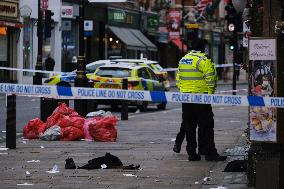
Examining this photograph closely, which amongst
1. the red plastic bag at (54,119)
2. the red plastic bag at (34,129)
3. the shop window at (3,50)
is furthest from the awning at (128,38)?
the red plastic bag at (54,119)

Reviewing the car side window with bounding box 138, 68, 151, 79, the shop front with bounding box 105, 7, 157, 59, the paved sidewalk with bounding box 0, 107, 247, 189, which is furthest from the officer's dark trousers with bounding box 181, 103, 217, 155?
the shop front with bounding box 105, 7, 157, 59

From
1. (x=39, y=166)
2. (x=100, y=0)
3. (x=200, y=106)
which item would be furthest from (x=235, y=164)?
(x=100, y=0)

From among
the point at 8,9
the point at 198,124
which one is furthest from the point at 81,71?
the point at 8,9

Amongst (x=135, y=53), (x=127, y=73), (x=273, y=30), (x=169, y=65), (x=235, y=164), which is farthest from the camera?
(x=169, y=65)

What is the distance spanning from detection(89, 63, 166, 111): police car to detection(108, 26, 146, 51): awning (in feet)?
98.2

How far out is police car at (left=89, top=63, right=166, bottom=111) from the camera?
26500 mm

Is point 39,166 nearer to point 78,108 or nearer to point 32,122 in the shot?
point 32,122

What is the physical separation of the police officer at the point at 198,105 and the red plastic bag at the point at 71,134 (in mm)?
3457

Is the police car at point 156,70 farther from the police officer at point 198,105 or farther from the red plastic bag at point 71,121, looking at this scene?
the police officer at point 198,105

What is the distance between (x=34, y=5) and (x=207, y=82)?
118 ft

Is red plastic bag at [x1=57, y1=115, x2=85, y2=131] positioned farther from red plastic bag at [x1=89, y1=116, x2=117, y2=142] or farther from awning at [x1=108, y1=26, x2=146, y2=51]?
awning at [x1=108, y1=26, x2=146, y2=51]

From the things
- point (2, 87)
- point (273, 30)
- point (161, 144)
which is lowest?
point (161, 144)

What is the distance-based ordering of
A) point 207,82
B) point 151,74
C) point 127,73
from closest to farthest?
point 207,82 < point 127,73 < point 151,74

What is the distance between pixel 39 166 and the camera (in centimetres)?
1234
